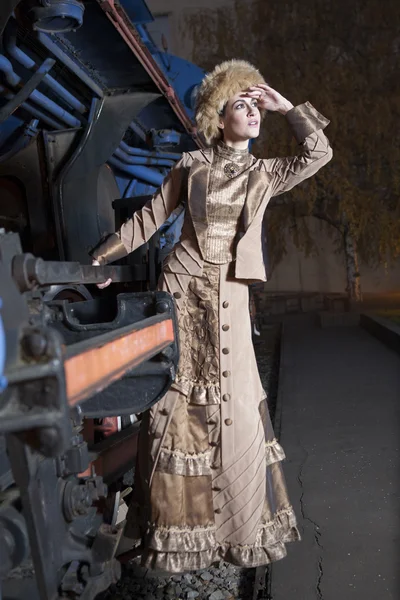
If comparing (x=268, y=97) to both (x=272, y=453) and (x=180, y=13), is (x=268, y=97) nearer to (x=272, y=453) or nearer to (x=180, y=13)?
(x=272, y=453)

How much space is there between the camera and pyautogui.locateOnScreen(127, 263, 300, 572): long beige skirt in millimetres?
1960

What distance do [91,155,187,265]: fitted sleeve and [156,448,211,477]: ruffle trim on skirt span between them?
0.80 metres

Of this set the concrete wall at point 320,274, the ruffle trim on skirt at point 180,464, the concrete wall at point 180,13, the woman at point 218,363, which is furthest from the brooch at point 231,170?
the concrete wall at point 320,274

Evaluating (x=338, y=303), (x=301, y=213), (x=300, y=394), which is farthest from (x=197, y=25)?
(x=300, y=394)

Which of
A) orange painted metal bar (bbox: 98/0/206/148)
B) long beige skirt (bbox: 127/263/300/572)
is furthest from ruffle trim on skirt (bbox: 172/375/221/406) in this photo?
orange painted metal bar (bbox: 98/0/206/148)

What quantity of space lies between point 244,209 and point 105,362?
3.95ft

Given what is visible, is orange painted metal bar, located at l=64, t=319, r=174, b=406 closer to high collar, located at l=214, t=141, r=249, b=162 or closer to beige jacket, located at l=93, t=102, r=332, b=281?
beige jacket, located at l=93, t=102, r=332, b=281

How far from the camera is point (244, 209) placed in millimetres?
2061

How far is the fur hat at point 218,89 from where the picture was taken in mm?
2105

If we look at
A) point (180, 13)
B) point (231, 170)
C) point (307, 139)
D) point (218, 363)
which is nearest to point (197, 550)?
point (218, 363)

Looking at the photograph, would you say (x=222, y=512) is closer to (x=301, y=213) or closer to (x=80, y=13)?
(x=80, y=13)

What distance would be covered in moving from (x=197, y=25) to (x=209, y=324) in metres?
12.0

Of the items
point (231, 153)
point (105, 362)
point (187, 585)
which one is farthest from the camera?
point (187, 585)

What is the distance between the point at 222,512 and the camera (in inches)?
78.7
